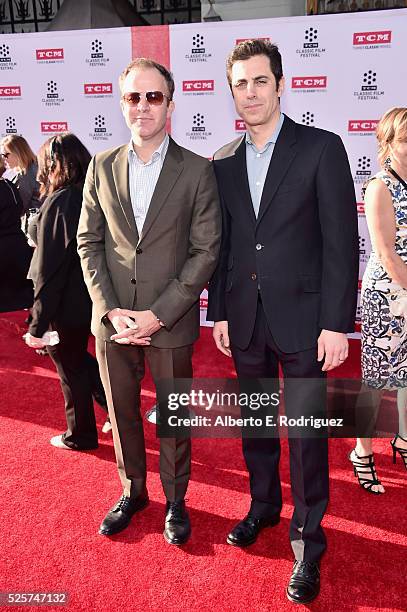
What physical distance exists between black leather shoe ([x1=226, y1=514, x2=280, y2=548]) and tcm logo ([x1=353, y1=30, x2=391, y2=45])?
4443 millimetres

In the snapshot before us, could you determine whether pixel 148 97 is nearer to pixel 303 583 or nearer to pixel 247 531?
pixel 247 531

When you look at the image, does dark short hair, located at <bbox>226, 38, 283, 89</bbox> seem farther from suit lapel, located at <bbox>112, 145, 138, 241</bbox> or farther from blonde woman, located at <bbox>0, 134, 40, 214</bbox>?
blonde woman, located at <bbox>0, 134, 40, 214</bbox>

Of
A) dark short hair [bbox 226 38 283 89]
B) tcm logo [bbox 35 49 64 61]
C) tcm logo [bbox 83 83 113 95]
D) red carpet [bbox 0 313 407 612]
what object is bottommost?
red carpet [bbox 0 313 407 612]

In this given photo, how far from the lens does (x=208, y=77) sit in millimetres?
5672

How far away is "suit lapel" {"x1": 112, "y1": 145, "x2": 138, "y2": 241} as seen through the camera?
2502mm

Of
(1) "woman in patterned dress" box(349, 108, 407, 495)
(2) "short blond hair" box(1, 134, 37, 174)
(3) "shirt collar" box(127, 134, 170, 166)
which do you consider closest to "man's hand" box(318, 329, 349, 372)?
(1) "woman in patterned dress" box(349, 108, 407, 495)

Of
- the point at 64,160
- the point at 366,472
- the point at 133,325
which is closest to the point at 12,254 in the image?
the point at 64,160

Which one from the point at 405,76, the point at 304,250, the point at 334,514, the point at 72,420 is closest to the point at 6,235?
the point at 72,420

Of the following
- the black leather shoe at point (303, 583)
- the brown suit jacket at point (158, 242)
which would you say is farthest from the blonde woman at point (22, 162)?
the black leather shoe at point (303, 583)

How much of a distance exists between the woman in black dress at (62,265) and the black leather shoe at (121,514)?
0.86 m

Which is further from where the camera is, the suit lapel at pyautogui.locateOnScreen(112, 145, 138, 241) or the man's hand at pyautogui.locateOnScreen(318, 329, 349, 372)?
the suit lapel at pyautogui.locateOnScreen(112, 145, 138, 241)

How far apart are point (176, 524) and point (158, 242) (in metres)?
1.43

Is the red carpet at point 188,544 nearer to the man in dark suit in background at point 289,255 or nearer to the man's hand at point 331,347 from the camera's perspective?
the man in dark suit in background at point 289,255

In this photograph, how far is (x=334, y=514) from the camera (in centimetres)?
295
